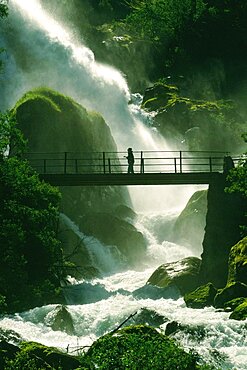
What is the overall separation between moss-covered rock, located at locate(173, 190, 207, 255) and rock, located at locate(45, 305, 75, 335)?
88.2ft

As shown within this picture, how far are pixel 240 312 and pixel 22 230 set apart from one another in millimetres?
9451

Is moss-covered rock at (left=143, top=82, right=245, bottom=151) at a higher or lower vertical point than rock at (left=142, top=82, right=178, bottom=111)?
lower

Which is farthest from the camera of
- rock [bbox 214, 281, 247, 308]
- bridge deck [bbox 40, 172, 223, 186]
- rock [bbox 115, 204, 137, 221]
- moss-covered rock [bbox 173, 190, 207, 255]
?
rock [bbox 115, 204, 137, 221]

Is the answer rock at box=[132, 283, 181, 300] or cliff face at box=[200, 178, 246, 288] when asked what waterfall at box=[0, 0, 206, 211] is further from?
rock at box=[132, 283, 181, 300]

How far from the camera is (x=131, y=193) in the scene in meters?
66.5

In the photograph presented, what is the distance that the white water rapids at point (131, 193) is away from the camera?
26.0 metres

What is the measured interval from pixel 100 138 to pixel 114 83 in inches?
828

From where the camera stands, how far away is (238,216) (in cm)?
3931

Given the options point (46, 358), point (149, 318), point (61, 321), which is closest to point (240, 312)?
point (149, 318)

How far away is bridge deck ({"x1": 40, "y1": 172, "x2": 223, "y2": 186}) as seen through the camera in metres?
39.5

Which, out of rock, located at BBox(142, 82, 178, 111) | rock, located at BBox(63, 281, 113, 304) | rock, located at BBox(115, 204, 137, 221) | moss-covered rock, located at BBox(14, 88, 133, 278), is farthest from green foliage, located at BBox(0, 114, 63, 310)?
rock, located at BBox(142, 82, 178, 111)

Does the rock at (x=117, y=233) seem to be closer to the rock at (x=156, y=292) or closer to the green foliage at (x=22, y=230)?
the rock at (x=156, y=292)

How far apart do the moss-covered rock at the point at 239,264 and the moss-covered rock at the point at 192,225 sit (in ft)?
68.6

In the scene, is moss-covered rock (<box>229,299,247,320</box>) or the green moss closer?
moss-covered rock (<box>229,299,247,320</box>)
